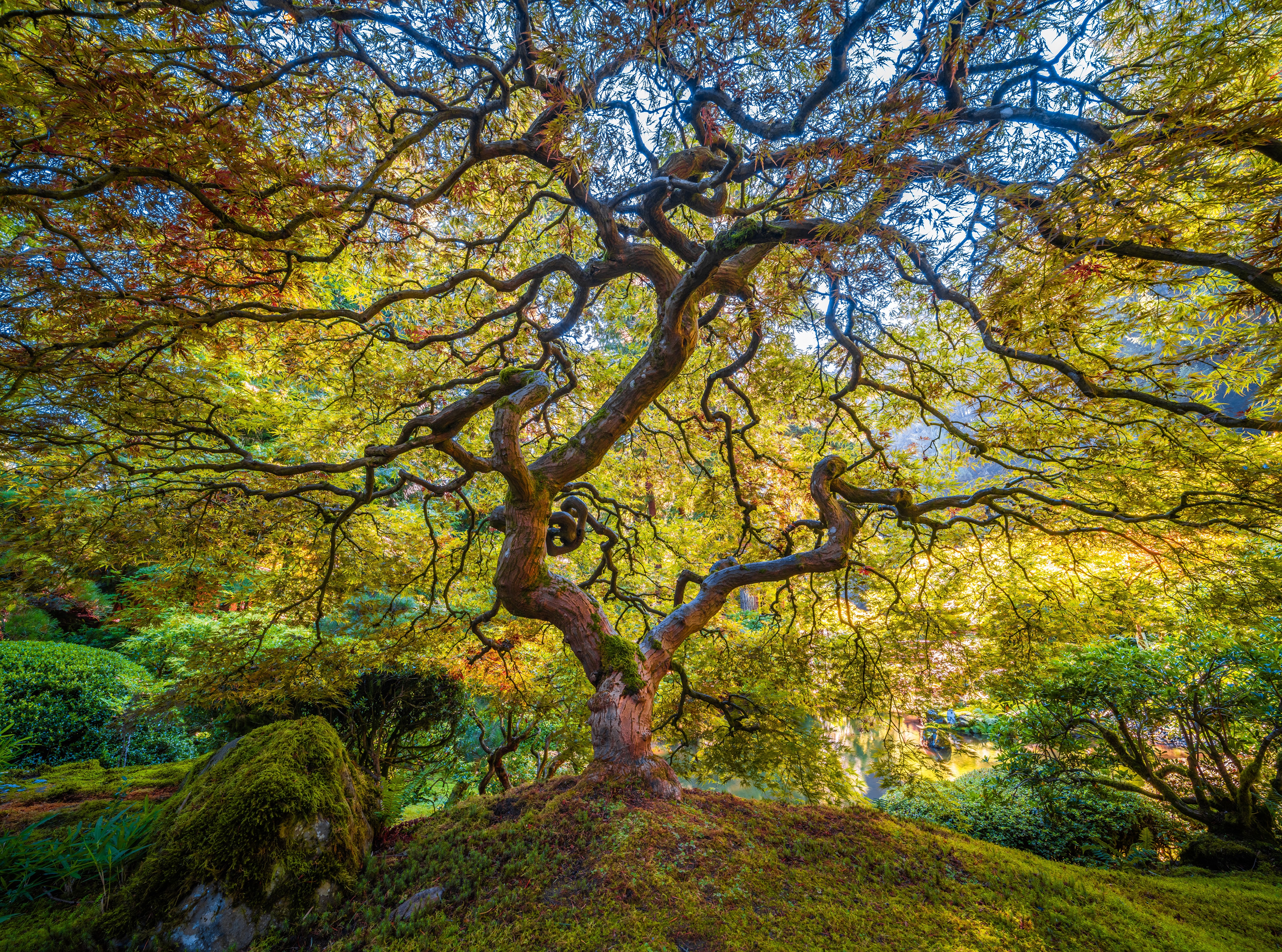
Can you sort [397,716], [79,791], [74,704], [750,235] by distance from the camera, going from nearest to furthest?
[750,235] → [79,791] → [397,716] → [74,704]

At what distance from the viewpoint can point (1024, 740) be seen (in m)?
3.88

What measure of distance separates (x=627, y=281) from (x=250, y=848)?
16.0ft

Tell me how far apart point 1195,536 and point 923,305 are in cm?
243

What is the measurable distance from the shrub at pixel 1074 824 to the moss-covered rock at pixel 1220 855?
29cm

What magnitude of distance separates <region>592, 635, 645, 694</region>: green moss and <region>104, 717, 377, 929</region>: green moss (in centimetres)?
160

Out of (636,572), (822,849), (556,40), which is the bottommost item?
(822,849)

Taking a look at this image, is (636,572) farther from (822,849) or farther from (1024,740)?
Result: (1024,740)

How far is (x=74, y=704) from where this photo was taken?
580cm

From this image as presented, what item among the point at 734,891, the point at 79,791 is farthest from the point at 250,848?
the point at 79,791

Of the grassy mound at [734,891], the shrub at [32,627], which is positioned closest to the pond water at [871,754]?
the grassy mound at [734,891]

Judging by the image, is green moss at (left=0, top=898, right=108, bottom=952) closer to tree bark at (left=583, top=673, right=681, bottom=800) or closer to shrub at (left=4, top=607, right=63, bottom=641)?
tree bark at (left=583, top=673, right=681, bottom=800)

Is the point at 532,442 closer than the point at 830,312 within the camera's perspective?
No

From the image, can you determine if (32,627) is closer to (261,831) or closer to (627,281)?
(261,831)

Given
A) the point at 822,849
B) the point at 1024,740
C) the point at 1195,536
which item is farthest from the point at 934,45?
the point at 1024,740
